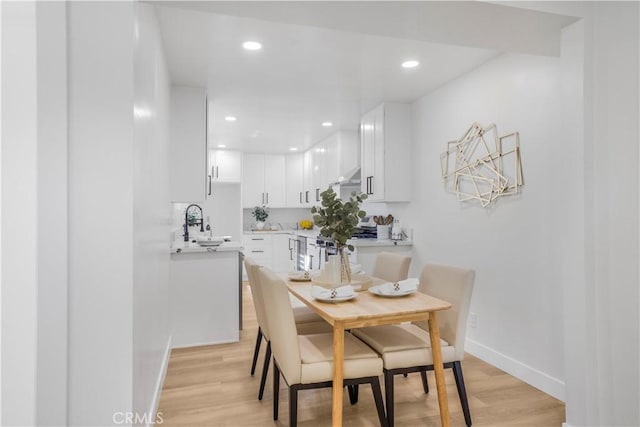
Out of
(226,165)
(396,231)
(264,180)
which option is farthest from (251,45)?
(264,180)

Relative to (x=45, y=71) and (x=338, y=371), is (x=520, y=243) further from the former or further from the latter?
(x=45, y=71)

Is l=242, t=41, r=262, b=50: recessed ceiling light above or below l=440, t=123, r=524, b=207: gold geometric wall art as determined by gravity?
above

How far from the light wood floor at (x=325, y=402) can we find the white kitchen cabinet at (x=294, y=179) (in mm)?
4373

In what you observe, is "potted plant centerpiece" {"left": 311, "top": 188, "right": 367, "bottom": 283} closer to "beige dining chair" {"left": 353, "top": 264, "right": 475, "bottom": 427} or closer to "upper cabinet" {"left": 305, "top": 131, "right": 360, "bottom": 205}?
"beige dining chair" {"left": 353, "top": 264, "right": 475, "bottom": 427}

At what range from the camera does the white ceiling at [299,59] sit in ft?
6.48

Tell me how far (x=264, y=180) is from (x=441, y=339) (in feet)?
17.4

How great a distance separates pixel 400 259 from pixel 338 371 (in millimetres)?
1319

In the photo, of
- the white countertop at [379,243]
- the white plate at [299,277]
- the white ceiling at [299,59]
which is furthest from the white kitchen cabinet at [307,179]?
the white plate at [299,277]

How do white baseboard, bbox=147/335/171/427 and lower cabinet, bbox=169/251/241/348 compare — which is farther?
lower cabinet, bbox=169/251/241/348

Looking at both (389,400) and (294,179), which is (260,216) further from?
(389,400)

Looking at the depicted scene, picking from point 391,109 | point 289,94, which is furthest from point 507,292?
point 289,94

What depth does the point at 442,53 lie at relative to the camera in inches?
115

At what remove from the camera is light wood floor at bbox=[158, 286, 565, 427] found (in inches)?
90.0

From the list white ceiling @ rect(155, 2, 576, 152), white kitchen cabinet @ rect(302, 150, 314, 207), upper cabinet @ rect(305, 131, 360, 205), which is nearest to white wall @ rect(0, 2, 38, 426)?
white ceiling @ rect(155, 2, 576, 152)
